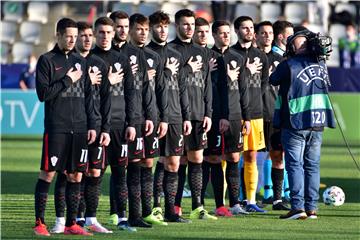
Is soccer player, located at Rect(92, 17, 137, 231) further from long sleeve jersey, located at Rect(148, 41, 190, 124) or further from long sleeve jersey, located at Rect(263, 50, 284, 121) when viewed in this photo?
long sleeve jersey, located at Rect(263, 50, 284, 121)

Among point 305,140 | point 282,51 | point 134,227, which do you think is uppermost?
point 282,51

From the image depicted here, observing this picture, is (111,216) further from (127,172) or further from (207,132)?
(207,132)

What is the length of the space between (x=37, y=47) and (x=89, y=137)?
2279 cm

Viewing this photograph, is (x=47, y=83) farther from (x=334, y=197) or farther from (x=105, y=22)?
(x=334, y=197)

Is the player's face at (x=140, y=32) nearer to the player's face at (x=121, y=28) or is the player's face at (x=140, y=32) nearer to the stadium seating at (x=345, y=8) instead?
the player's face at (x=121, y=28)

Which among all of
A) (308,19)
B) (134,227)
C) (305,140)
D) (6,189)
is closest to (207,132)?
(305,140)

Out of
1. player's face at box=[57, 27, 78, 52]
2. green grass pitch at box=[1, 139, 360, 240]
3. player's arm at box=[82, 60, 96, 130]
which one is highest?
player's face at box=[57, 27, 78, 52]

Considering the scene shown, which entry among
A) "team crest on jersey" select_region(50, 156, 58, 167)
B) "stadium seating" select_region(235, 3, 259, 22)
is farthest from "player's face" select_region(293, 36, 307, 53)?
"stadium seating" select_region(235, 3, 259, 22)

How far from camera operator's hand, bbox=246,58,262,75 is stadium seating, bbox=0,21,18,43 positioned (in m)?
20.9

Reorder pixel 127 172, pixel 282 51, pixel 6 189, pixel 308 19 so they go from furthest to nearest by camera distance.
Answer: pixel 308 19 → pixel 6 189 → pixel 282 51 → pixel 127 172

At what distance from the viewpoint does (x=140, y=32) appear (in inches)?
536

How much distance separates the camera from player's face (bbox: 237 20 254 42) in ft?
50.1

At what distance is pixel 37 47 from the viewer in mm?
35219

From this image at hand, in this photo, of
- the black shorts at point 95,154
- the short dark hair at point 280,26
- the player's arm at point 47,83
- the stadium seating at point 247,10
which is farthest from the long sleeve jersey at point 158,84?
the stadium seating at point 247,10
